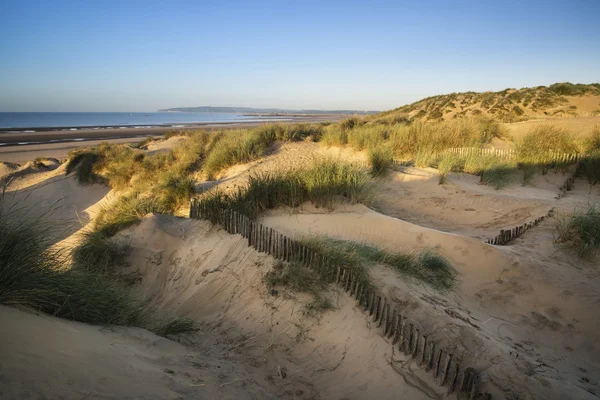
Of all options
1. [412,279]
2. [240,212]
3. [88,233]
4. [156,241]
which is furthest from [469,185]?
[88,233]

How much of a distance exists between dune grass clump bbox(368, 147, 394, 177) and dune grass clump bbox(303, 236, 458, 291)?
17.0ft

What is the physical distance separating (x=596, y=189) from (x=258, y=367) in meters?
10.3

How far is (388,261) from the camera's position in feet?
17.4

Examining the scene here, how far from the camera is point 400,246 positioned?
6.55 meters

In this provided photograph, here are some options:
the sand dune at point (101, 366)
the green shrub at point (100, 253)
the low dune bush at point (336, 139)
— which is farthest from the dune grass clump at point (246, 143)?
the sand dune at point (101, 366)

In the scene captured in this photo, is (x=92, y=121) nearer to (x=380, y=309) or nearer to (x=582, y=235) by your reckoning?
(x=380, y=309)

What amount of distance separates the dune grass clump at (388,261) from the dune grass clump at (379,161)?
5168 millimetres

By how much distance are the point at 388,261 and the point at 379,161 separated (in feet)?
20.5

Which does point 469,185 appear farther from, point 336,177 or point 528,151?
point 336,177

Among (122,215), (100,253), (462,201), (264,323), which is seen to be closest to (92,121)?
(122,215)

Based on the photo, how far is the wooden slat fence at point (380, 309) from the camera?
10.8 ft

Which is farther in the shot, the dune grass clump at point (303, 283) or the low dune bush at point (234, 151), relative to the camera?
the low dune bush at point (234, 151)

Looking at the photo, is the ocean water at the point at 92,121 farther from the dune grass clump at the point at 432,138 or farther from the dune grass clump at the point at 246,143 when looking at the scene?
the dune grass clump at the point at 432,138

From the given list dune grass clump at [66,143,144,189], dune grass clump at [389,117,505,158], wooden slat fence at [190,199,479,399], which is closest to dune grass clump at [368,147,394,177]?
dune grass clump at [389,117,505,158]
